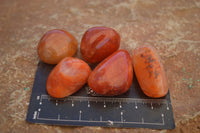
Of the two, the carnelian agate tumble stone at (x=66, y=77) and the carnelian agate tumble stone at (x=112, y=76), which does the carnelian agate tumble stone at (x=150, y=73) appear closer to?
the carnelian agate tumble stone at (x=112, y=76)

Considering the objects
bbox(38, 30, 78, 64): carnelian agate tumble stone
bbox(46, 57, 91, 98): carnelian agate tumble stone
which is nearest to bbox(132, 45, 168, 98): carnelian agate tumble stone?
bbox(46, 57, 91, 98): carnelian agate tumble stone

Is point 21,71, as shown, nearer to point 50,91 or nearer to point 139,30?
point 50,91

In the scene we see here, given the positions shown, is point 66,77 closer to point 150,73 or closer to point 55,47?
point 55,47

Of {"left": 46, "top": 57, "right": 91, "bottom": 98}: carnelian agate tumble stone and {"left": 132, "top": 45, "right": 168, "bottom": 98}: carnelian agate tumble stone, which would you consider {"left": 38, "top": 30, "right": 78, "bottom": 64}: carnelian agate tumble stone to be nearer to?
{"left": 46, "top": 57, "right": 91, "bottom": 98}: carnelian agate tumble stone

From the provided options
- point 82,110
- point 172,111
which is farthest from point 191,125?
point 82,110

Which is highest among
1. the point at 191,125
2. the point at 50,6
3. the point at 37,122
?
the point at 50,6

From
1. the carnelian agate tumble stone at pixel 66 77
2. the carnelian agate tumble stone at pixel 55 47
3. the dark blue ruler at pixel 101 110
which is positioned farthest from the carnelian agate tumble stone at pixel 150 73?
the carnelian agate tumble stone at pixel 55 47
